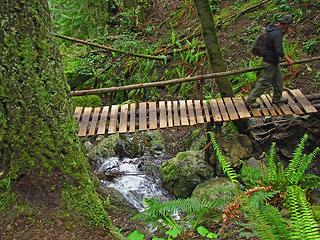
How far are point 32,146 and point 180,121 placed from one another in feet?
11.7

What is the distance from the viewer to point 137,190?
6633 mm

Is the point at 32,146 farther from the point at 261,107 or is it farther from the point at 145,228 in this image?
the point at 261,107

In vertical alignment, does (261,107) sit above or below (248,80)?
below

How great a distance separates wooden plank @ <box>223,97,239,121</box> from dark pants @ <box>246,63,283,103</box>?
0.97 feet

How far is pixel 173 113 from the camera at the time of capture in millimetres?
6594

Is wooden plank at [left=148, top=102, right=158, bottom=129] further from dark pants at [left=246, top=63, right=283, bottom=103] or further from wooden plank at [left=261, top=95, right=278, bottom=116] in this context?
wooden plank at [left=261, top=95, right=278, bottom=116]

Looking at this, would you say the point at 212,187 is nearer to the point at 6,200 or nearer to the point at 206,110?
the point at 206,110

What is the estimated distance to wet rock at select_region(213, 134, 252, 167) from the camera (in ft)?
21.5

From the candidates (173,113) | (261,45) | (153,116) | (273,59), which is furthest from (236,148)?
(261,45)

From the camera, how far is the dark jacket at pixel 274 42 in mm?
5710

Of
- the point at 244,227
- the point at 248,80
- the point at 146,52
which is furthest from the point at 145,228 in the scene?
the point at 146,52

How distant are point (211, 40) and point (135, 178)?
2669 millimetres

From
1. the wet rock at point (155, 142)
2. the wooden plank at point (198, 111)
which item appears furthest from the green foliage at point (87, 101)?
the wooden plank at point (198, 111)

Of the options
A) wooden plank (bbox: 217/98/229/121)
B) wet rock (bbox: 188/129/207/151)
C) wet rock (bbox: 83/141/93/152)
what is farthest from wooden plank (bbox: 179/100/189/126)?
wet rock (bbox: 83/141/93/152)
